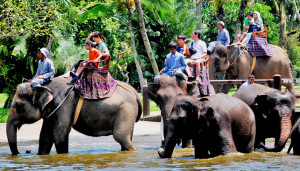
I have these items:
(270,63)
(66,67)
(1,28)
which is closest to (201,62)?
(270,63)

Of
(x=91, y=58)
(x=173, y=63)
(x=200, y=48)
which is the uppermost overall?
(x=200, y=48)

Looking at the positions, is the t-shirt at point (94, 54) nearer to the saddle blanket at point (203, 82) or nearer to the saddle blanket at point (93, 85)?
the saddle blanket at point (93, 85)

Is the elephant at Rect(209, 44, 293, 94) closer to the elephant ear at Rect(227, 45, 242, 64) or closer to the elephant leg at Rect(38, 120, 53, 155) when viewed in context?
the elephant ear at Rect(227, 45, 242, 64)

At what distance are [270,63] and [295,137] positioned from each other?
25.5ft

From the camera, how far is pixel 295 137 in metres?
10.7

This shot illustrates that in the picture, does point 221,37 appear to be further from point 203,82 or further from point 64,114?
point 64,114

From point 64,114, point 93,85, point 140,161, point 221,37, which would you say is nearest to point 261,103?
point 140,161

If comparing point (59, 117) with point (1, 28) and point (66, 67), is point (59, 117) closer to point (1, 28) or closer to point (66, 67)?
point (1, 28)

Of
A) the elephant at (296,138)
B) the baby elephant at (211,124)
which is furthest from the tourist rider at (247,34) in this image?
the baby elephant at (211,124)

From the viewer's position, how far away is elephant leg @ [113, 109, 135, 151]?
11.7m

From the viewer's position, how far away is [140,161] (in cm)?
1039

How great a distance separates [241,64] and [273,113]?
6.41 metres

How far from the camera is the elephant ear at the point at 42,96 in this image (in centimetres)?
1138

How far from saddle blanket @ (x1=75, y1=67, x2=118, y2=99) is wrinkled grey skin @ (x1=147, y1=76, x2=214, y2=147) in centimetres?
89
